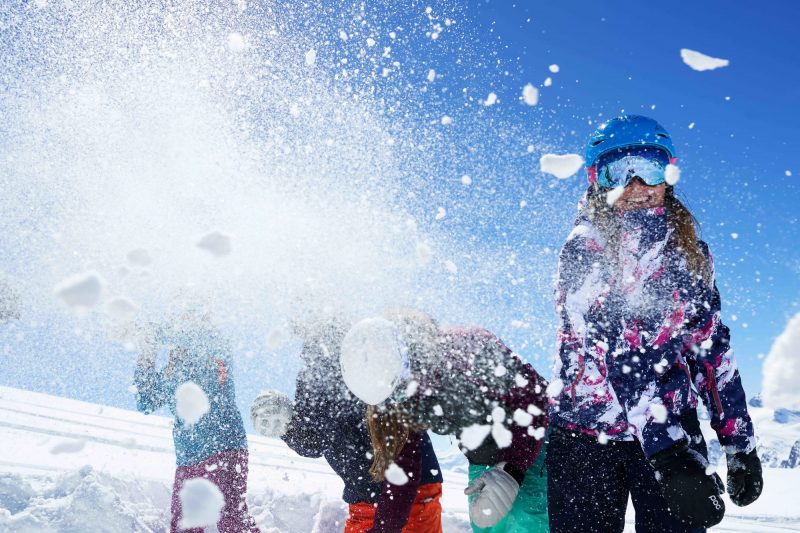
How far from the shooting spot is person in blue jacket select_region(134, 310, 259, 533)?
4352 millimetres

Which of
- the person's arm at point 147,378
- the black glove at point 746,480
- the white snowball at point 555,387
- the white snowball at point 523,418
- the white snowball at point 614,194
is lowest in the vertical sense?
the black glove at point 746,480

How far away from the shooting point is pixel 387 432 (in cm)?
276

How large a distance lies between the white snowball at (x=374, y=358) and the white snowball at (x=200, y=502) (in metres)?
2.47

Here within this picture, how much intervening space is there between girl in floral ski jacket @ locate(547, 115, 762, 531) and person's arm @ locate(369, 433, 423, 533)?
0.77 m

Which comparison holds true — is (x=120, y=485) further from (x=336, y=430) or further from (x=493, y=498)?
(x=493, y=498)

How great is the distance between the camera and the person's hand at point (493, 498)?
241 centimetres

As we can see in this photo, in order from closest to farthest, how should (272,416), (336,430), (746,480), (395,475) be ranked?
1. (746,480)
2. (395,475)
3. (336,430)
4. (272,416)

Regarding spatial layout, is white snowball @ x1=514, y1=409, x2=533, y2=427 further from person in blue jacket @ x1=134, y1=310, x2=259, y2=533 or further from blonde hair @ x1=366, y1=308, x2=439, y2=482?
person in blue jacket @ x1=134, y1=310, x2=259, y2=533

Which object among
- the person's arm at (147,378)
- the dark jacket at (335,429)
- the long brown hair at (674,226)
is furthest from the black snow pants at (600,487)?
the person's arm at (147,378)

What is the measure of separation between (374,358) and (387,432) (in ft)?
1.90

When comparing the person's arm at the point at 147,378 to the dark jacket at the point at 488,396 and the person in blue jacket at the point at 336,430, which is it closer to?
the person in blue jacket at the point at 336,430

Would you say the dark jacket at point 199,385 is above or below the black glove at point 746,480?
above

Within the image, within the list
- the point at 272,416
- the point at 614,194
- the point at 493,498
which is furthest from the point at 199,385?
the point at 614,194

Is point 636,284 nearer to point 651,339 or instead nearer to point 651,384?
point 651,339
